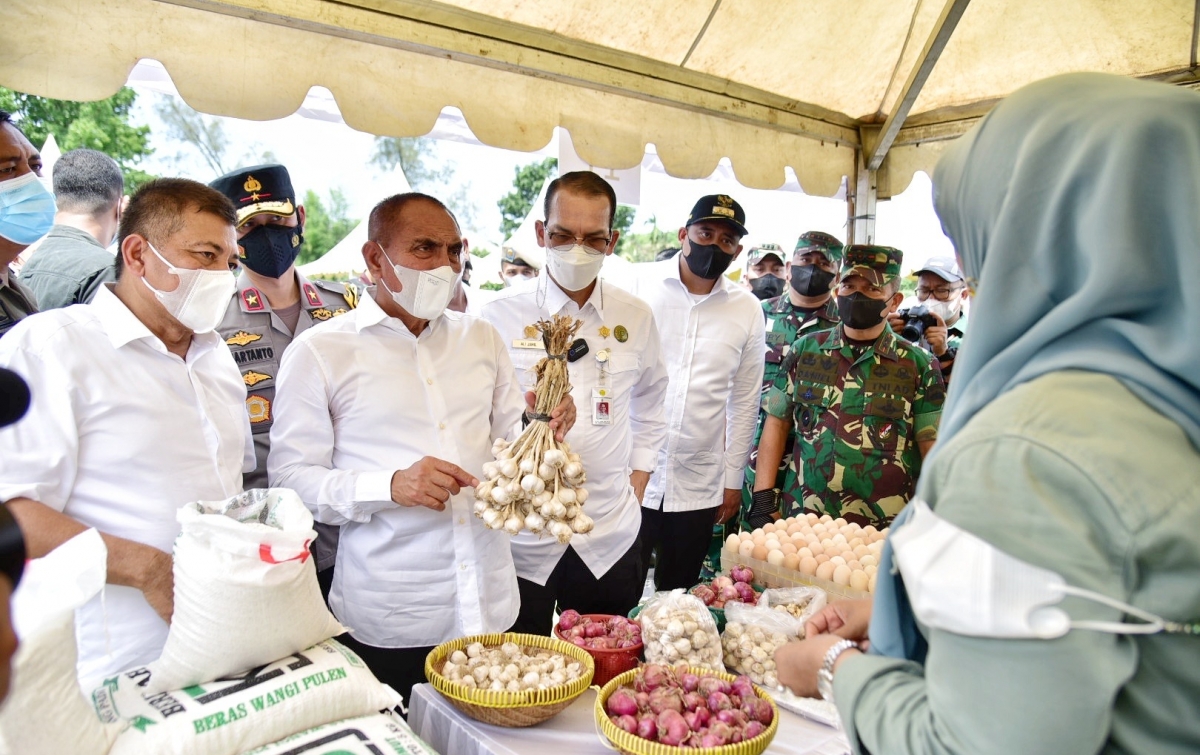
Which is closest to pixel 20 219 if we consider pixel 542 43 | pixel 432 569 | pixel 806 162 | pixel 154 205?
pixel 154 205

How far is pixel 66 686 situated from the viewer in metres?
1.29

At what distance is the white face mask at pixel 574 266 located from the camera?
3146mm

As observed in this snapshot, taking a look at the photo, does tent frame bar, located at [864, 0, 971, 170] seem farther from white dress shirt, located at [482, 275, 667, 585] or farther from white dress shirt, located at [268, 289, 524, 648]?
white dress shirt, located at [268, 289, 524, 648]

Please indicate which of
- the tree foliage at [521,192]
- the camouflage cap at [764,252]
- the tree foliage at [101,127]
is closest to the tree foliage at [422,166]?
the tree foliage at [521,192]

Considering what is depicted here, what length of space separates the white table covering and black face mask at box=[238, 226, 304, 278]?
6.03ft

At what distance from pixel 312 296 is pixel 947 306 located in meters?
4.73

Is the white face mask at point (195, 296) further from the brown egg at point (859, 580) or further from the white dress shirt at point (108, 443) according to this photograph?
the brown egg at point (859, 580)

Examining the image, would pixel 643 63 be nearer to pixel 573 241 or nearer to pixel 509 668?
pixel 573 241

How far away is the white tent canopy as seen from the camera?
262cm

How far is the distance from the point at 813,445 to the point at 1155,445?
2786 mm

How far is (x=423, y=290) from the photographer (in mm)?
2521

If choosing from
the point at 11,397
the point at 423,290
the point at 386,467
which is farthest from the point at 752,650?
the point at 11,397

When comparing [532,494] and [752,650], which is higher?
[532,494]

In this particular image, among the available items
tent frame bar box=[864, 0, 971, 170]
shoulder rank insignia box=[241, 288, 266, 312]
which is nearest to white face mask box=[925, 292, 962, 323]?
tent frame bar box=[864, 0, 971, 170]
